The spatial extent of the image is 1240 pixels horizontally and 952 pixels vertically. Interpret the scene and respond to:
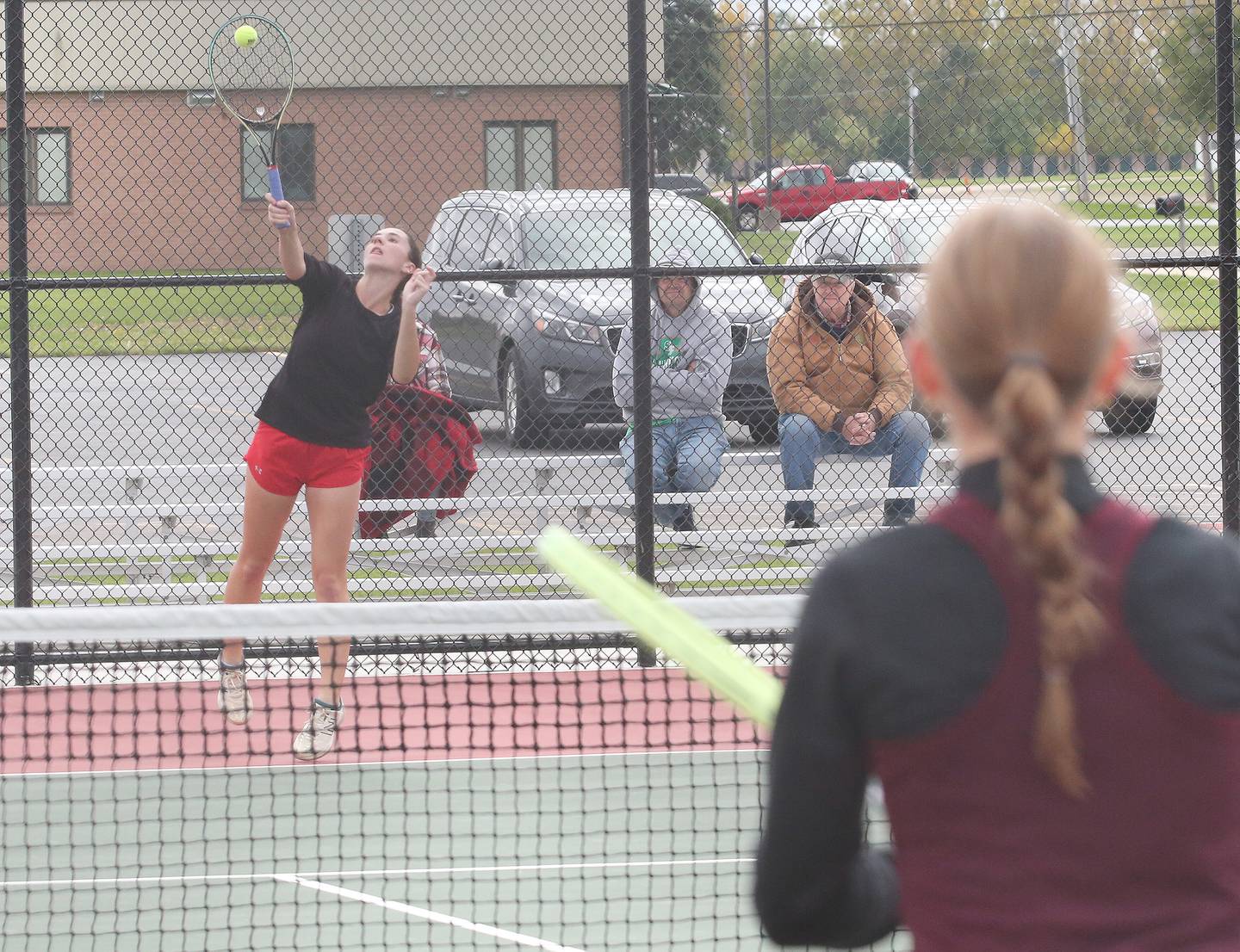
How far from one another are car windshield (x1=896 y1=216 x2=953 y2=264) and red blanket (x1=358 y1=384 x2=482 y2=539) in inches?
77.7

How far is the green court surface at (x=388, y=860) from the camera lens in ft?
13.6

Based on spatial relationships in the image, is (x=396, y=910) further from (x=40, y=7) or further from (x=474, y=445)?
(x=40, y=7)

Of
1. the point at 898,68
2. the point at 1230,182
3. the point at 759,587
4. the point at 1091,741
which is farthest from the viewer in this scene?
the point at 759,587

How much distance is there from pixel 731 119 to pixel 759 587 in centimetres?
195

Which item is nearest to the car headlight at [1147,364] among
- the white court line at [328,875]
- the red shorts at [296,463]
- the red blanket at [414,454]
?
the red blanket at [414,454]

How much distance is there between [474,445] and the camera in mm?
7168

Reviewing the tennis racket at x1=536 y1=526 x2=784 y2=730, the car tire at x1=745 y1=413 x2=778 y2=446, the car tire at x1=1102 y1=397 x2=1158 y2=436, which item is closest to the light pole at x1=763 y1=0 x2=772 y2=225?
the car tire at x1=745 y1=413 x2=778 y2=446

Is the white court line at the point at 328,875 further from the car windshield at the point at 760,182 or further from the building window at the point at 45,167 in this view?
the car windshield at the point at 760,182

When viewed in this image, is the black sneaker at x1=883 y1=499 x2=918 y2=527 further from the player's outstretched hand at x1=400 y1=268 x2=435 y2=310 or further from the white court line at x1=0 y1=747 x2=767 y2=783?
the player's outstretched hand at x1=400 y1=268 x2=435 y2=310

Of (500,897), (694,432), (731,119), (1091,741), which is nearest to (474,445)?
(694,432)

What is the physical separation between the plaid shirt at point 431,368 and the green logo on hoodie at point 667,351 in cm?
103

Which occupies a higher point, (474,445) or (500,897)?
(474,445)

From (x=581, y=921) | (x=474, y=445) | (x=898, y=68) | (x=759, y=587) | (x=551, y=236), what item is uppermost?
(x=898, y=68)

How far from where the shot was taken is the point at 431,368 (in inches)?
294
